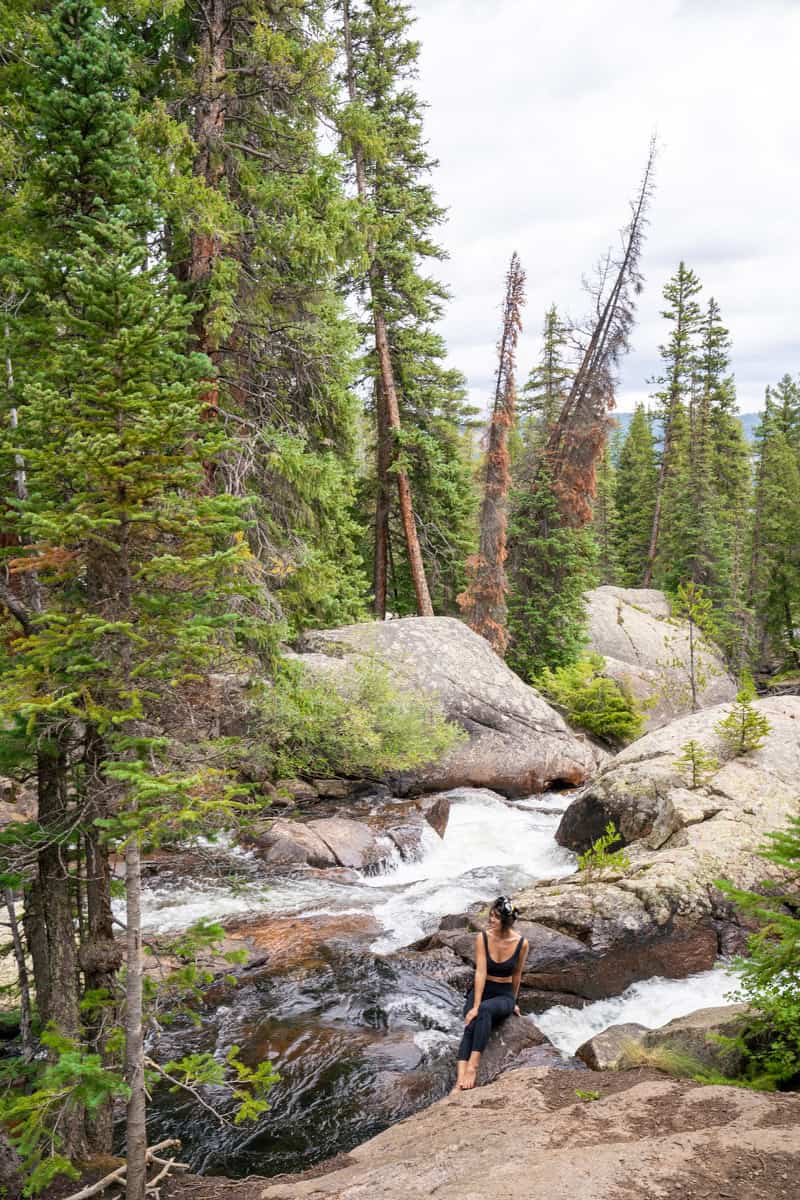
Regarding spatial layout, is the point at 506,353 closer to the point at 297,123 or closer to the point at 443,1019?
the point at 297,123

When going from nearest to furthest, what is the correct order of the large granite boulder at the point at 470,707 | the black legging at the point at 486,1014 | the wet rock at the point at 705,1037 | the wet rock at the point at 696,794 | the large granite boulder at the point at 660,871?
the wet rock at the point at 705,1037 < the black legging at the point at 486,1014 < the large granite boulder at the point at 660,871 < the wet rock at the point at 696,794 < the large granite boulder at the point at 470,707

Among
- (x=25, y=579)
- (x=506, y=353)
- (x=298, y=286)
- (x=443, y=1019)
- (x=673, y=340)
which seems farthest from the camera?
(x=673, y=340)

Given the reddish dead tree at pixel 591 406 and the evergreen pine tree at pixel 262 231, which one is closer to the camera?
the evergreen pine tree at pixel 262 231

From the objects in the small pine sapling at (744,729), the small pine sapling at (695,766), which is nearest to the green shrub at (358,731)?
the small pine sapling at (695,766)

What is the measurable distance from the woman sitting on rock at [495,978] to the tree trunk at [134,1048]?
315 centimetres

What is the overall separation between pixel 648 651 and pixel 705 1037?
24.3 metres

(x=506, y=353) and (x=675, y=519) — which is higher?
(x=506, y=353)

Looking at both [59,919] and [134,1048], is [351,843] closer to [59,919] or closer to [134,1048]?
[59,919]

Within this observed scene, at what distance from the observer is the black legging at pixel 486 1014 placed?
6.45 m

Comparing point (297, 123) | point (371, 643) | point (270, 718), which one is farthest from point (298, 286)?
point (371, 643)

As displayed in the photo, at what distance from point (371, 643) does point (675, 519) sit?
25.3 meters

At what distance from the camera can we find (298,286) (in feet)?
38.2

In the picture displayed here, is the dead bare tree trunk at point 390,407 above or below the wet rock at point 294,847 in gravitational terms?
above

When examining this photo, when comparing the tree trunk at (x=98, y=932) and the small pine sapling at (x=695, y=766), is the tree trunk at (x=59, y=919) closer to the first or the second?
the tree trunk at (x=98, y=932)
